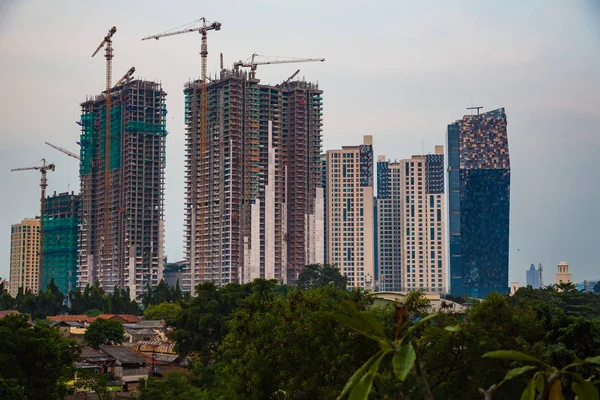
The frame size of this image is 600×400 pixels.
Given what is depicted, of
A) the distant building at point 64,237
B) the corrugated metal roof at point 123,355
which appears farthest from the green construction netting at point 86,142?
the corrugated metal roof at point 123,355

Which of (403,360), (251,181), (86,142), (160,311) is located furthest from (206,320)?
(86,142)

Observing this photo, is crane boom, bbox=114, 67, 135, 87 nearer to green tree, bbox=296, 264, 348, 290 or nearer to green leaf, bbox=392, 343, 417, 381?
green tree, bbox=296, 264, 348, 290

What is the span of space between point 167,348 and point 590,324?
5520 cm

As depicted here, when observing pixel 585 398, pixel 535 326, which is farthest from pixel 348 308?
pixel 535 326

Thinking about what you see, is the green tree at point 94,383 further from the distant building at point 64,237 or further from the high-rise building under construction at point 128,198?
the distant building at point 64,237

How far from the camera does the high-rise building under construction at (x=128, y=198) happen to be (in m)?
168

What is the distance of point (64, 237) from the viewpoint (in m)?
196

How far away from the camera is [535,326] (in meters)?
34.4

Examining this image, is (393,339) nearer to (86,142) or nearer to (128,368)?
(128,368)

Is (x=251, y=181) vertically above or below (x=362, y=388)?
above

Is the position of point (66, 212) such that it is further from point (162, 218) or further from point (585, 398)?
point (585, 398)

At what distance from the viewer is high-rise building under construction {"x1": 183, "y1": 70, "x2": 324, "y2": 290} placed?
151875mm

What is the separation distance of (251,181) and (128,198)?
2788 centimetres

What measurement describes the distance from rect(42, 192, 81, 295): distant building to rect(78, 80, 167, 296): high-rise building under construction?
560 inches
